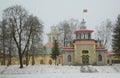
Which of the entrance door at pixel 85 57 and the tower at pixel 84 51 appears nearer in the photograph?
the tower at pixel 84 51

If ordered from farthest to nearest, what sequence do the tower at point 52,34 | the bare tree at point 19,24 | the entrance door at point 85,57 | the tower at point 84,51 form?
the tower at point 52,34
the entrance door at point 85,57
the tower at point 84,51
the bare tree at point 19,24

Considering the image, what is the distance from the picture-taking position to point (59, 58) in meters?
68.4

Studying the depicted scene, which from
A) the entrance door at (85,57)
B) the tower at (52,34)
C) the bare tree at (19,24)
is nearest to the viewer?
the bare tree at (19,24)

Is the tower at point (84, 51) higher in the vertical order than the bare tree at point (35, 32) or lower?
lower

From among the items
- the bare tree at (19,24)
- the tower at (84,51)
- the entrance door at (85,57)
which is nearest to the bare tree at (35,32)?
the bare tree at (19,24)

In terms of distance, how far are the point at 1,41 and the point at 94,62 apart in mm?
20072

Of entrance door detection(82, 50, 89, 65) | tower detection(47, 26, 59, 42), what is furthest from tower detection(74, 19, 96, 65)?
tower detection(47, 26, 59, 42)

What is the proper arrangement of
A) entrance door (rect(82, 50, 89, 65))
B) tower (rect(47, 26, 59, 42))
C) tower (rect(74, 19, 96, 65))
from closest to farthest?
tower (rect(74, 19, 96, 65)), entrance door (rect(82, 50, 89, 65)), tower (rect(47, 26, 59, 42))

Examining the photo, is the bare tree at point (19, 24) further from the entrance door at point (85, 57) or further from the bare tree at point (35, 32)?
the entrance door at point (85, 57)

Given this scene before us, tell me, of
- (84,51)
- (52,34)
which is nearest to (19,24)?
(84,51)

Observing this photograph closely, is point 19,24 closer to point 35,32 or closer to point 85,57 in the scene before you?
point 35,32

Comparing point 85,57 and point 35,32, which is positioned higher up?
point 35,32

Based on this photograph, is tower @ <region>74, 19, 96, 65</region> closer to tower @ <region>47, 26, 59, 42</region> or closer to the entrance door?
the entrance door

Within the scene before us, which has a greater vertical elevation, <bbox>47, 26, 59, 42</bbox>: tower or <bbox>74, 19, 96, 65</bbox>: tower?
<bbox>47, 26, 59, 42</bbox>: tower
